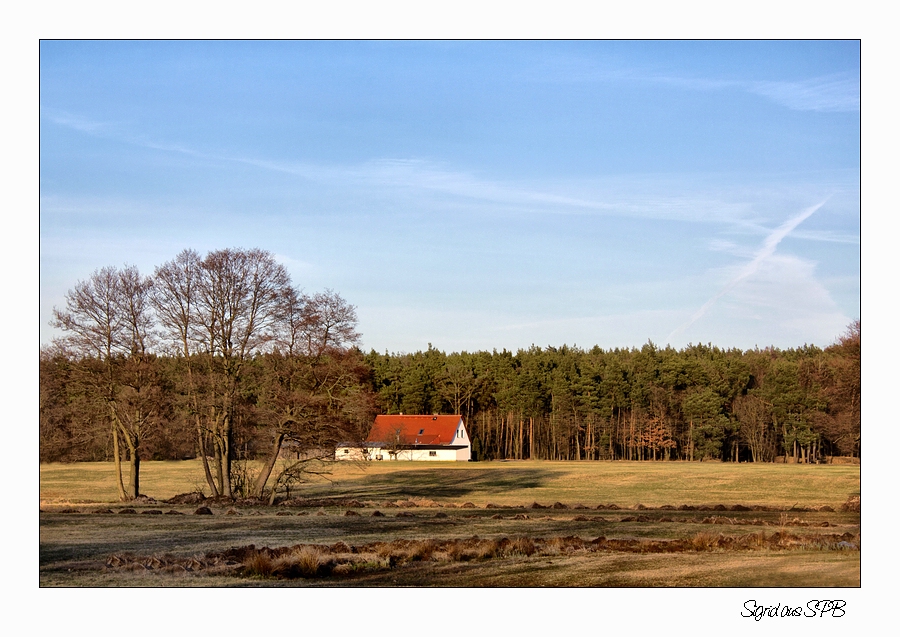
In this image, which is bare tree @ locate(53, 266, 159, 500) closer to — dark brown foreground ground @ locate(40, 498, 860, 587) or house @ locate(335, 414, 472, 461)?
dark brown foreground ground @ locate(40, 498, 860, 587)

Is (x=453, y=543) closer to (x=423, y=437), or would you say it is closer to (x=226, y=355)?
(x=226, y=355)

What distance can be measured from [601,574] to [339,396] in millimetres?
19830

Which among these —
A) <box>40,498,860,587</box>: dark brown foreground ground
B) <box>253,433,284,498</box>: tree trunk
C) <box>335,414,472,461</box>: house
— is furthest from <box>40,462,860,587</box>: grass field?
<box>335,414,472,461</box>: house

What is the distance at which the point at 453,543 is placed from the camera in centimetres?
2273

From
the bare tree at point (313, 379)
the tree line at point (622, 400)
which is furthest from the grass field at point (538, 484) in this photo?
the tree line at point (622, 400)

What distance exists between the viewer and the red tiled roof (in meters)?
91.3

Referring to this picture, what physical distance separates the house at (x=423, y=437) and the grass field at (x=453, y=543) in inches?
1834

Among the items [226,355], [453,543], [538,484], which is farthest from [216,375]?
[538,484]

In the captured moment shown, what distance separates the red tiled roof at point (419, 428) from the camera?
91.3 meters

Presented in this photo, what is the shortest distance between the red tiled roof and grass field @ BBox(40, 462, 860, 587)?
48.3 metres

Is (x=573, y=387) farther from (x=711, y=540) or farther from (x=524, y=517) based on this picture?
(x=711, y=540)

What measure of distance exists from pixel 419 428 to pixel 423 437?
1532 mm

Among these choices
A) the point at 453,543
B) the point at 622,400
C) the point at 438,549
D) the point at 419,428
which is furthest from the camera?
the point at 419,428

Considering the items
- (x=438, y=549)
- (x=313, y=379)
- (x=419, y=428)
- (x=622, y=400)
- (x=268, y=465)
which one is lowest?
(x=419, y=428)
